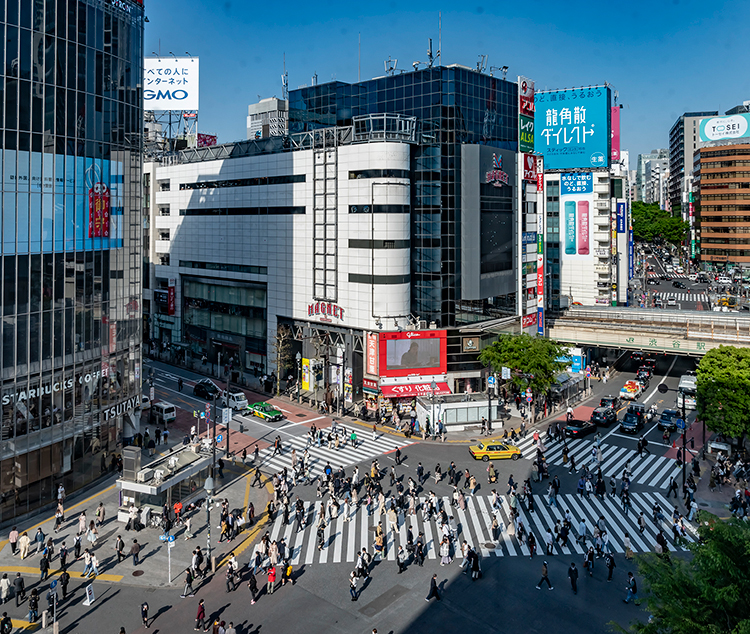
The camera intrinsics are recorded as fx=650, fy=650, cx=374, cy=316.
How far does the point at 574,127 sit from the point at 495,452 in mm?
70323

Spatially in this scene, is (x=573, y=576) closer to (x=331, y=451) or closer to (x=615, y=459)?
(x=615, y=459)

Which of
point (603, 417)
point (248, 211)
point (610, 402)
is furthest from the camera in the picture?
point (248, 211)

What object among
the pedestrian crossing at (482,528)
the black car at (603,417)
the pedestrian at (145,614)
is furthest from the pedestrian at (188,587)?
the black car at (603,417)

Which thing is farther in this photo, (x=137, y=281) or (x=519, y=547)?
(x=137, y=281)

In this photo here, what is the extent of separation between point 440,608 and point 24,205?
31.6m

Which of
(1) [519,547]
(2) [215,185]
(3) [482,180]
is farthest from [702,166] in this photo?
(1) [519,547]

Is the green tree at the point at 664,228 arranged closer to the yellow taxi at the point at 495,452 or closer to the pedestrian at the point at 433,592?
the yellow taxi at the point at 495,452

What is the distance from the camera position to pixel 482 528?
124ft

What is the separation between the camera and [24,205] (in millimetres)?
37688

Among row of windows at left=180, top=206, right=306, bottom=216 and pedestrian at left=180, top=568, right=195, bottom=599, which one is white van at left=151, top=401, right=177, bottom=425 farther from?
pedestrian at left=180, top=568, right=195, bottom=599

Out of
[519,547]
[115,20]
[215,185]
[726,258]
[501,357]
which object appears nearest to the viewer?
[519,547]

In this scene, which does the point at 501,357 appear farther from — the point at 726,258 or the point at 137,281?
the point at 726,258

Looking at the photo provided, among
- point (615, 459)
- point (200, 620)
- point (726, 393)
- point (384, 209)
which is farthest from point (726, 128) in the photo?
point (200, 620)

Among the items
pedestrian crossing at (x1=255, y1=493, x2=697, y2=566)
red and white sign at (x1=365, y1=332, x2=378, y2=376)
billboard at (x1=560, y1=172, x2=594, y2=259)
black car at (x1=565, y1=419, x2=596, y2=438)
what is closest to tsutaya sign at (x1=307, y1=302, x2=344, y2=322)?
red and white sign at (x1=365, y1=332, x2=378, y2=376)
